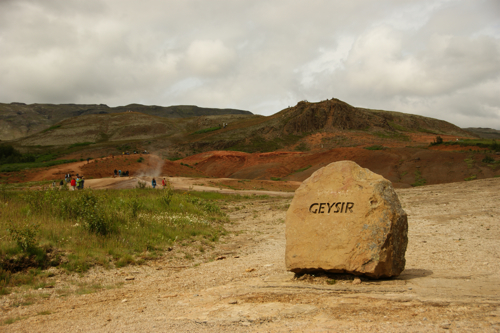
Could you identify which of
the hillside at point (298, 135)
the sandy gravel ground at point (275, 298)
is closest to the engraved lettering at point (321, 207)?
the sandy gravel ground at point (275, 298)

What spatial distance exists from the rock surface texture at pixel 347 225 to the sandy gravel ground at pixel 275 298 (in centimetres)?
39

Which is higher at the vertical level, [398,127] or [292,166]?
[398,127]

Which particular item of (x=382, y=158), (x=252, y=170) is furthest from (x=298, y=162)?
(x=382, y=158)

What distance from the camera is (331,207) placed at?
6867 millimetres

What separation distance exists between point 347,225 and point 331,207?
48 cm

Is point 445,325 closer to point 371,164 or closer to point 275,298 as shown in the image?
point 275,298

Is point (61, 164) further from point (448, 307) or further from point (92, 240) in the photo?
point (448, 307)

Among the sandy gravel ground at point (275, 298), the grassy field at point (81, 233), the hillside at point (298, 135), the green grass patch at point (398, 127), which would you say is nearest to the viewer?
the sandy gravel ground at point (275, 298)

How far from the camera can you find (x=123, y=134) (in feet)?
348

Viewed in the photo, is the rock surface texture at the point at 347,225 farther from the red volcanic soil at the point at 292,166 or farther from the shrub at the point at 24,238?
the red volcanic soil at the point at 292,166

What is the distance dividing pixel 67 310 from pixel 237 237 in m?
8.55

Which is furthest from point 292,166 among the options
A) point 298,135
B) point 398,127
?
point 398,127

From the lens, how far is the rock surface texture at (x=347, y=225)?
6270 mm

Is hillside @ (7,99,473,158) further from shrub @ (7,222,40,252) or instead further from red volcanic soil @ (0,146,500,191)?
shrub @ (7,222,40,252)
